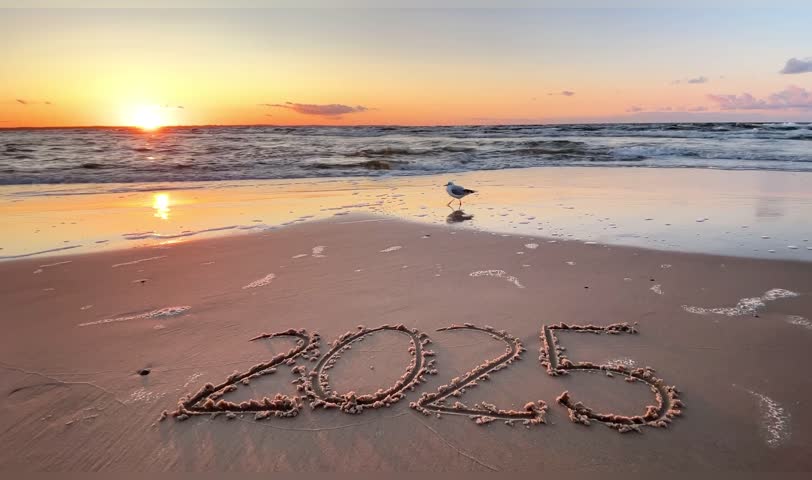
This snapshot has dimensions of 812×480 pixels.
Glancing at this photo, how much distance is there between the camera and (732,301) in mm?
3566

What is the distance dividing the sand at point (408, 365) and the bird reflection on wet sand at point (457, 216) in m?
2.04

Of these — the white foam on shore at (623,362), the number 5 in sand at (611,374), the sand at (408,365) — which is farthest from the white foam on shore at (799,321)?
the white foam on shore at (623,362)

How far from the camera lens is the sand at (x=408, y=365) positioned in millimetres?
2125

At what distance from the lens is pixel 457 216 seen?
6.90m

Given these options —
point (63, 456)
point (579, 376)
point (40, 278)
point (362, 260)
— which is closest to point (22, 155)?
point (40, 278)

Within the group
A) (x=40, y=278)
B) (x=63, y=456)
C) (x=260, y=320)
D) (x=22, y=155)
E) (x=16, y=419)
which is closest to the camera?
(x=63, y=456)

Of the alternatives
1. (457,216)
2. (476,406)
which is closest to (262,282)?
(476,406)

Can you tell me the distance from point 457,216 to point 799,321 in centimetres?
428

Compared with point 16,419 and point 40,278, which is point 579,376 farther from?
point 40,278

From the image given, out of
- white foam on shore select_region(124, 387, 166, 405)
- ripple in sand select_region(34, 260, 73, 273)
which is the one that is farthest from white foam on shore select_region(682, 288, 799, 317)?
ripple in sand select_region(34, 260, 73, 273)

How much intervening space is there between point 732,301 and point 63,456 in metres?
4.34

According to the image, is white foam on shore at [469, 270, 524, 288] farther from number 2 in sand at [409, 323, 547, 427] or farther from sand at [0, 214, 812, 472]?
number 2 in sand at [409, 323, 547, 427]

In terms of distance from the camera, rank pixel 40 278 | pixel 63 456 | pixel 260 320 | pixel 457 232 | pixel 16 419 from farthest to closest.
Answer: pixel 457 232 → pixel 40 278 → pixel 260 320 → pixel 16 419 → pixel 63 456

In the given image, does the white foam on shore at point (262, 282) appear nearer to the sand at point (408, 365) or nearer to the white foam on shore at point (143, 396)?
the sand at point (408, 365)
